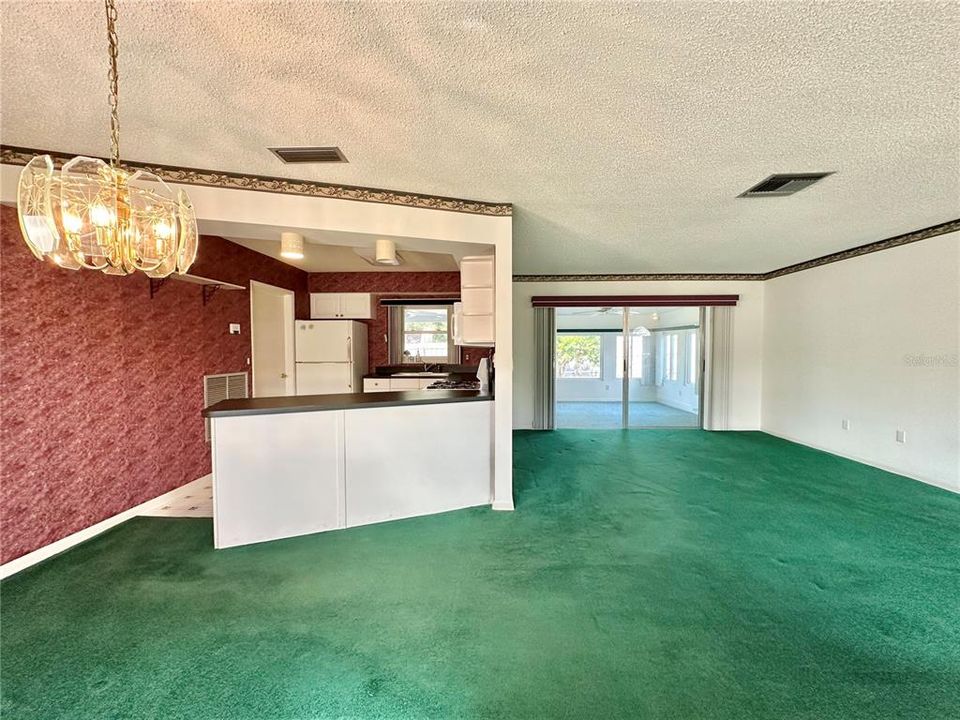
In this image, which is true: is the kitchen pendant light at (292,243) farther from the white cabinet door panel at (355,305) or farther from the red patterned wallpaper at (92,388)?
the white cabinet door panel at (355,305)

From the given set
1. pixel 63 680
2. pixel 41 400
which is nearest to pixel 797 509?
pixel 63 680

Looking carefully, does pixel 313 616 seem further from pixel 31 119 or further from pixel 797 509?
pixel 797 509

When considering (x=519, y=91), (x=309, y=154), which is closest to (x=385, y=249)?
(x=309, y=154)

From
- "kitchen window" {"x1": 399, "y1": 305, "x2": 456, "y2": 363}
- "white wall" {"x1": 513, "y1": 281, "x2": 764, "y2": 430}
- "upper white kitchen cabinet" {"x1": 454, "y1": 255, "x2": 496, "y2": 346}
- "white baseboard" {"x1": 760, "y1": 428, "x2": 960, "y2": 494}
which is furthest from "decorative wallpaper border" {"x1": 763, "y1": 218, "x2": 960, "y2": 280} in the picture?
"kitchen window" {"x1": 399, "y1": 305, "x2": 456, "y2": 363}

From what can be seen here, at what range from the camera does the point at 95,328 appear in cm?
270

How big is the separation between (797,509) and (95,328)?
5.54 meters

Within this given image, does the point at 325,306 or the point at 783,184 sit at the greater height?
the point at 783,184

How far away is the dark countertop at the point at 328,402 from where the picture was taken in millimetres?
2525

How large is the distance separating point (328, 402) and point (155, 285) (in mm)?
1898

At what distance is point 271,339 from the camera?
5023mm

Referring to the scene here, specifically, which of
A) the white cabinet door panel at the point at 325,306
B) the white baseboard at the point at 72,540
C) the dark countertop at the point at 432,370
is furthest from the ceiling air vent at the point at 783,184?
the white baseboard at the point at 72,540

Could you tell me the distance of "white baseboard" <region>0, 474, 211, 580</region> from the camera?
220 centimetres

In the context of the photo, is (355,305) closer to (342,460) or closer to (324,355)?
(324,355)

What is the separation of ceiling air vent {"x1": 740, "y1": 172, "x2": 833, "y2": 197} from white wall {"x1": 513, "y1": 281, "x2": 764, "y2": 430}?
3145mm
